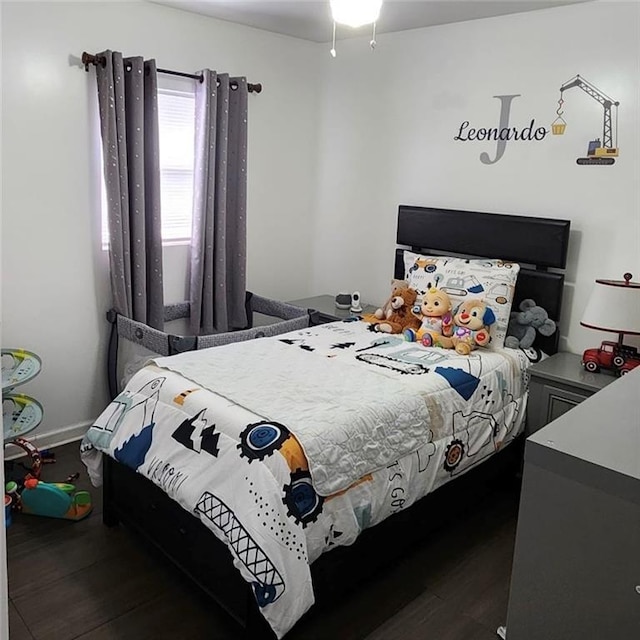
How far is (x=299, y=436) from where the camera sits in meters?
2.12

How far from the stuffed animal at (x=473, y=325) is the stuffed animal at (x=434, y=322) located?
0.19 feet

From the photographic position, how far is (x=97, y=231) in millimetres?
3428

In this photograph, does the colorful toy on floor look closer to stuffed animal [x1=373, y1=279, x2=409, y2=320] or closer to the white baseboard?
the white baseboard

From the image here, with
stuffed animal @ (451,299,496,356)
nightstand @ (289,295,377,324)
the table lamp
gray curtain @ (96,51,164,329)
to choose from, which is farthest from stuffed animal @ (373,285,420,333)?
gray curtain @ (96,51,164,329)

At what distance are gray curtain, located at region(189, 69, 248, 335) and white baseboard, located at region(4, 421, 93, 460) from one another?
2.85 feet

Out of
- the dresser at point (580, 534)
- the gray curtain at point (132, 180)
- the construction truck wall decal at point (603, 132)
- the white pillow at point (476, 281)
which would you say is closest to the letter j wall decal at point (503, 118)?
the construction truck wall decal at point (603, 132)

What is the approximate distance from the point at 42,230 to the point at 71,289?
35cm

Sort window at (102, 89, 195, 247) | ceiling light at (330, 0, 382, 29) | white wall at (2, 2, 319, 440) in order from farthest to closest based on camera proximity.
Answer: window at (102, 89, 195, 247), white wall at (2, 2, 319, 440), ceiling light at (330, 0, 382, 29)

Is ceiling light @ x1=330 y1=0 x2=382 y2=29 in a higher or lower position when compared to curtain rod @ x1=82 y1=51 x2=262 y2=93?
higher

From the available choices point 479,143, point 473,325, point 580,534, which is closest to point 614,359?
point 473,325

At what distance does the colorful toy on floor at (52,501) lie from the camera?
9.01 ft

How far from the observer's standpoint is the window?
3656 mm

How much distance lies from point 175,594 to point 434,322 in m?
1.79

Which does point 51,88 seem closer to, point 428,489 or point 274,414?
point 274,414
